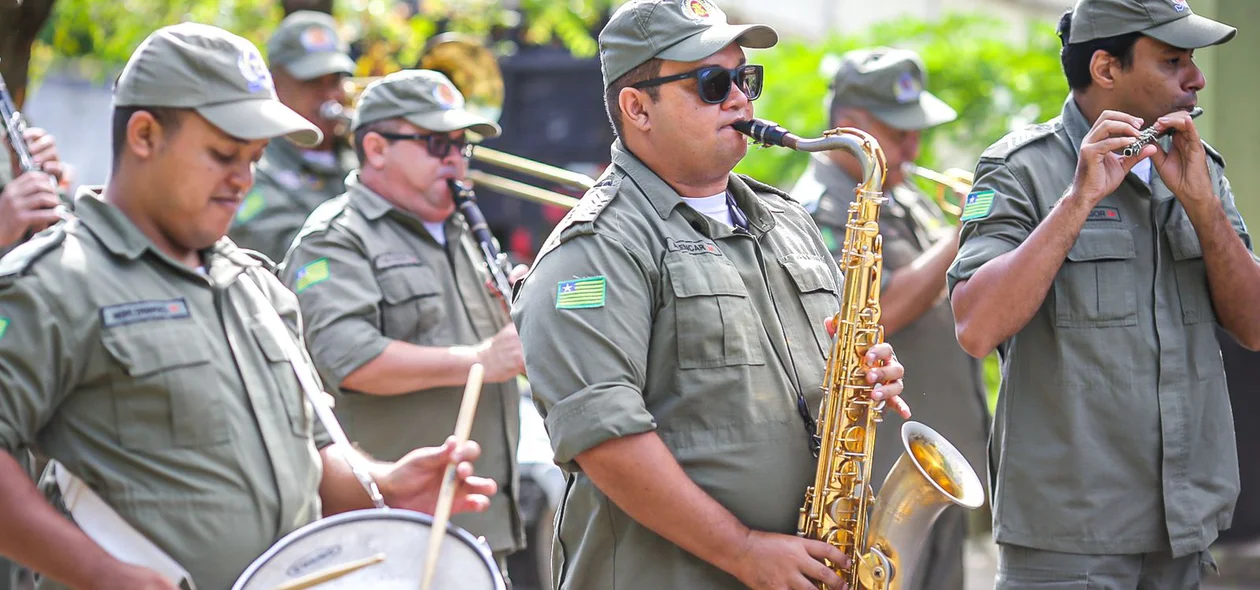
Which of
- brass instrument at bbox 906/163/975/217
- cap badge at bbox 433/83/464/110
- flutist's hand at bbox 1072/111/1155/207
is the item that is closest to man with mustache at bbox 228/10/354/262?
cap badge at bbox 433/83/464/110

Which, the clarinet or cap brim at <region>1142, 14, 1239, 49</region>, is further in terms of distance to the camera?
the clarinet

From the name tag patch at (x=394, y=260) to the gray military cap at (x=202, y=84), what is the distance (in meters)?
2.09

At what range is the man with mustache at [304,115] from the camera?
24.7 feet

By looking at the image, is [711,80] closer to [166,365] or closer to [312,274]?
[166,365]

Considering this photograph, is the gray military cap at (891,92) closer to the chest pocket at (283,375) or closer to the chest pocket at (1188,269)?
the chest pocket at (1188,269)

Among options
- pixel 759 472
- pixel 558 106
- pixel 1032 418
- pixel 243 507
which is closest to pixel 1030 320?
pixel 1032 418

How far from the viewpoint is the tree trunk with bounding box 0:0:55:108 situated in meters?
6.01

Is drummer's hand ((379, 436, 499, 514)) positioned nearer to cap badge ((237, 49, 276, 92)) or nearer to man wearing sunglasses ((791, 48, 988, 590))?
cap badge ((237, 49, 276, 92))

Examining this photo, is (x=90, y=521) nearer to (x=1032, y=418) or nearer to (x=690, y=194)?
(x=690, y=194)

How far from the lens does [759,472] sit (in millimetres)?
3689

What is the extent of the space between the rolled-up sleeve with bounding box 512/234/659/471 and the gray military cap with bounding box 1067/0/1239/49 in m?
1.68

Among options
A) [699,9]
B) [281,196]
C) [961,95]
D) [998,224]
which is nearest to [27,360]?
[699,9]

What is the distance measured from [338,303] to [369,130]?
33.0 inches

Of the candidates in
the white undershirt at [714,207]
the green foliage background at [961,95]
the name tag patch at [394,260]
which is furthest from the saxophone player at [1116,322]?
the green foliage background at [961,95]
